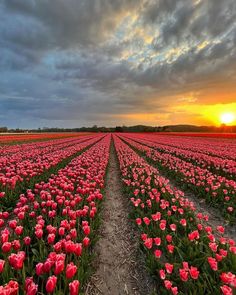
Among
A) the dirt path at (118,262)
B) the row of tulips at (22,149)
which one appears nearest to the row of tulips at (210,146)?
the dirt path at (118,262)

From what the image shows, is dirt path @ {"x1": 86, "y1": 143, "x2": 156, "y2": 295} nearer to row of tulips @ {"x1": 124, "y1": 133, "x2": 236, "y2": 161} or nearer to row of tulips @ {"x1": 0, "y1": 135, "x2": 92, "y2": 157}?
row of tulips @ {"x1": 0, "y1": 135, "x2": 92, "y2": 157}

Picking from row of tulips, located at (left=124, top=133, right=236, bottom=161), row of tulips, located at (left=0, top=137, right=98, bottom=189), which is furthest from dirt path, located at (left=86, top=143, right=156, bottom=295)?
row of tulips, located at (left=124, top=133, right=236, bottom=161)

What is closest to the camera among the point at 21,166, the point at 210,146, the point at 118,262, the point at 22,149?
the point at 118,262

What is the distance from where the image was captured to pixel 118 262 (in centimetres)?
358

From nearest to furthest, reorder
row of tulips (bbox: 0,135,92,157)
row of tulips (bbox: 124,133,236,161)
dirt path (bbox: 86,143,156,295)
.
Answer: dirt path (bbox: 86,143,156,295), row of tulips (bbox: 0,135,92,157), row of tulips (bbox: 124,133,236,161)

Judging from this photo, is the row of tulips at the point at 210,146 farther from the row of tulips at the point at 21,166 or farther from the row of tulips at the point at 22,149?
the row of tulips at the point at 22,149

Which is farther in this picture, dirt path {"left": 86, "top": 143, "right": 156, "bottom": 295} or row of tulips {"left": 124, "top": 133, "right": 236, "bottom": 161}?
row of tulips {"left": 124, "top": 133, "right": 236, "bottom": 161}

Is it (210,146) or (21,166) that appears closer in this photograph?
(21,166)

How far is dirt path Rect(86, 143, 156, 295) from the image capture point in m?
2.99

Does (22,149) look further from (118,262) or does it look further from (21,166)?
(118,262)

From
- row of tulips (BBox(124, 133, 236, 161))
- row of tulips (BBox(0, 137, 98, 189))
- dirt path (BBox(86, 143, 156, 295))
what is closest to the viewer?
dirt path (BBox(86, 143, 156, 295))

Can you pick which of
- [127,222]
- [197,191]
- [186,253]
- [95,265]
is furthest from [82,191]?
[197,191]

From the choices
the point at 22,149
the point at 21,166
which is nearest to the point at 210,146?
the point at 21,166

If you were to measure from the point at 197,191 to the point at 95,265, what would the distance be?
5.15 metres
